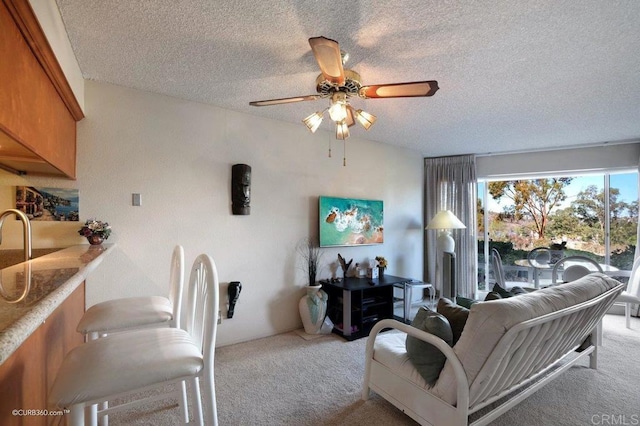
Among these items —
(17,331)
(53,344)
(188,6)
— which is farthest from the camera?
(53,344)

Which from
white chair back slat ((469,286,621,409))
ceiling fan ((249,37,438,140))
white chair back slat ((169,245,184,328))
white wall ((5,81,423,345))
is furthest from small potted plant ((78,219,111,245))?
white chair back slat ((469,286,621,409))

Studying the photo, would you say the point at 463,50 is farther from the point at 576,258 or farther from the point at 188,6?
the point at 576,258

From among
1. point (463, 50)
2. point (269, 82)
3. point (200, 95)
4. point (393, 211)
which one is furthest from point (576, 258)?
point (200, 95)

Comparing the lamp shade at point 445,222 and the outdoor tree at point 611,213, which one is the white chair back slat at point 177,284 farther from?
the outdoor tree at point 611,213

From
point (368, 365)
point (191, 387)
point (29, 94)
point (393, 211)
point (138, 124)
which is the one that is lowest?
point (368, 365)

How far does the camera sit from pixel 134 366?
999mm

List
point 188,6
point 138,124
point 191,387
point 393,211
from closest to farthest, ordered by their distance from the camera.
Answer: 1. point 191,387
2. point 188,6
3. point 138,124
4. point 393,211

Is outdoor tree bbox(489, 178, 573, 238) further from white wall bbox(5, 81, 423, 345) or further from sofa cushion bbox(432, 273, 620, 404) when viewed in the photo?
sofa cushion bbox(432, 273, 620, 404)

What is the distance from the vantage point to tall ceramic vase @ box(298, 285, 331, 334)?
3145mm

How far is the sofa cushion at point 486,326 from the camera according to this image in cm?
135

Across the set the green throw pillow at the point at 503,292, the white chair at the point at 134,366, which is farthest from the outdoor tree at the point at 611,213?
the white chair at the point at 134,366

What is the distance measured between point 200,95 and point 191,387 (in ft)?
7.64

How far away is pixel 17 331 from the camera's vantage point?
520 millimetres

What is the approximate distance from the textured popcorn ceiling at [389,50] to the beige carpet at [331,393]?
2357 mm
